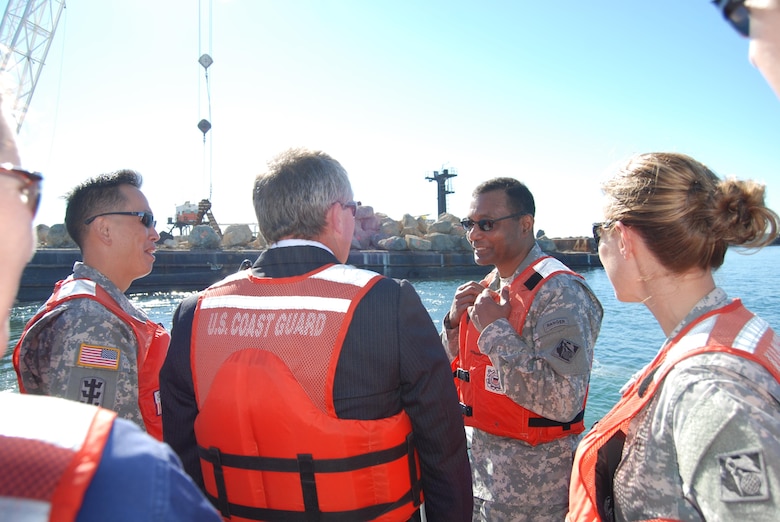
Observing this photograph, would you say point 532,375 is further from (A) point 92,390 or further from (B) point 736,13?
(A) point 92,390

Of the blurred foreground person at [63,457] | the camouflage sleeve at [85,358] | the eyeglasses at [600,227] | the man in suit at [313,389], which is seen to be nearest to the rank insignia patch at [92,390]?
the camouflage sleeve at [85,358]

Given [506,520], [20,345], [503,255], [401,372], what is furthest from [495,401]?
[20,345]

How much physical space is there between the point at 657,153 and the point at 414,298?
0.93 metres

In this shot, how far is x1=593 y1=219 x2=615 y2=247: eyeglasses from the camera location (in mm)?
1724

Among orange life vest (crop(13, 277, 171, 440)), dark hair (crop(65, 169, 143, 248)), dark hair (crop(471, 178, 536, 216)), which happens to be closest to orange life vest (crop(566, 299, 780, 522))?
dark hair (crop(471, 178, 536, 216))

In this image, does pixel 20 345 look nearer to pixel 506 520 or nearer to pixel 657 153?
pixel 506 520

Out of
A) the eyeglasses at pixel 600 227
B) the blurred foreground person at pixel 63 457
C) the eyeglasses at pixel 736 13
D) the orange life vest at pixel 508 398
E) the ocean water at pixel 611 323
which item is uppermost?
the eyeglasses at pixel 736 13

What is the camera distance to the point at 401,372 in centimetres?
159

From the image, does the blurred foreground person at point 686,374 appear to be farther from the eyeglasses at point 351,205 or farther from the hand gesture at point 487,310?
the eyeglasses at point 351,205

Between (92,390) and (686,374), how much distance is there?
2253 mm

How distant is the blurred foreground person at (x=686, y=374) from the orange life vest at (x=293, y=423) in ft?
2.04

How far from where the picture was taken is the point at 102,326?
2.23 m

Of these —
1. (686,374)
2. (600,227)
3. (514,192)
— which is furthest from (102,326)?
(514,192)

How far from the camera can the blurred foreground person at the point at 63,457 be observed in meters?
0.61
